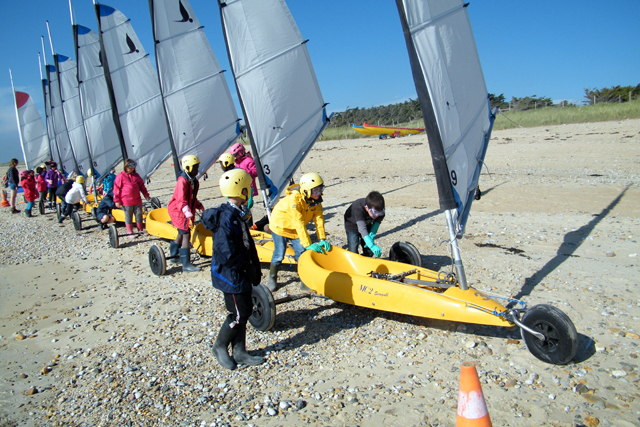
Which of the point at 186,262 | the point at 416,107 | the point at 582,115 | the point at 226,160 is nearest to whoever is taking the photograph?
the point at 186,262

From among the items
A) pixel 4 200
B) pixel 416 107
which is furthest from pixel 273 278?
pixel 416 107

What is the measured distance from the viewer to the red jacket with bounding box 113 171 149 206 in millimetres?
9047

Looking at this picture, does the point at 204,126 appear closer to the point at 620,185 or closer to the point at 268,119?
the point at 268,119

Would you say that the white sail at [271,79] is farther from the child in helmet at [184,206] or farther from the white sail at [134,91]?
the white sail at [134,91]

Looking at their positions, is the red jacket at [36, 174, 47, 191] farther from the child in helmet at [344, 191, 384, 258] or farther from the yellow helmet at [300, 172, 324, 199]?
the yellow helmet at [300, 172, 324, 199]

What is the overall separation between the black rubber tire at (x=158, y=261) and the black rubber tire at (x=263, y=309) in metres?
2.83

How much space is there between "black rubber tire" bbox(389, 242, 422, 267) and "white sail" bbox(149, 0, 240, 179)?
19.2 ft

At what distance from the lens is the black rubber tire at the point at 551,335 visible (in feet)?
11.2

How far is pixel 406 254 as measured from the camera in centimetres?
597

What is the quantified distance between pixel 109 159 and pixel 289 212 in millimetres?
12050

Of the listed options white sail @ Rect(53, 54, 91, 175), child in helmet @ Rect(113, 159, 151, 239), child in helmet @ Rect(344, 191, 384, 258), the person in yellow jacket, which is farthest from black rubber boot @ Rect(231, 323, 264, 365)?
white sail @ Rect(53, 54, 91, 175)

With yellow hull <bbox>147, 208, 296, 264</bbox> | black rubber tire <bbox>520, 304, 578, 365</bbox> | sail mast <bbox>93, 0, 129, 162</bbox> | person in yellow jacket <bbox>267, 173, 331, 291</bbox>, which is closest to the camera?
black rubber tire <bbox>520, 304, 578, 365</bbox>

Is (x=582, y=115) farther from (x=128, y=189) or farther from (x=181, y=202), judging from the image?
(x=181, y=202)

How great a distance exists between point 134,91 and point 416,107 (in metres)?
48.5
